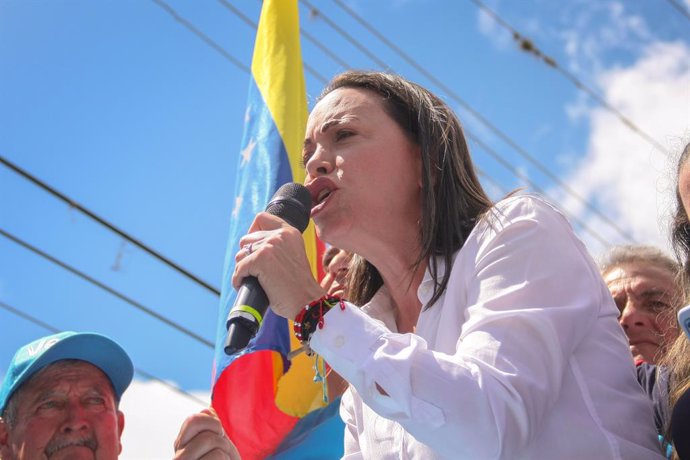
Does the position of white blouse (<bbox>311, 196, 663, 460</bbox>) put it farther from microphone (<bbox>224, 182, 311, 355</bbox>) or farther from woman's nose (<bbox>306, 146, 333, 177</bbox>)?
woman's nose (<bbox>306, 146, 333, 177</bbox>)

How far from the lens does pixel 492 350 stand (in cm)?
205

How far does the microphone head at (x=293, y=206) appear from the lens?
2525 mm

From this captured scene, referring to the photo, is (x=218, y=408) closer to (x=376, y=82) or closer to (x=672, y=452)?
(x=376, y=82)

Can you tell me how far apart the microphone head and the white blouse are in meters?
0.40

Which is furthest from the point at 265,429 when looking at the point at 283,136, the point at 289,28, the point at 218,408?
the point at 289,28

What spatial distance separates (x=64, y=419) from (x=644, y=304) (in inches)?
80.9

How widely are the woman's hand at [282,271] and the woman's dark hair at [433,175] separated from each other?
42cm

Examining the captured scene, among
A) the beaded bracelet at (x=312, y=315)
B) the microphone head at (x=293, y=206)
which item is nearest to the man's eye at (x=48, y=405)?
the microphone head at (x=293, y=206)

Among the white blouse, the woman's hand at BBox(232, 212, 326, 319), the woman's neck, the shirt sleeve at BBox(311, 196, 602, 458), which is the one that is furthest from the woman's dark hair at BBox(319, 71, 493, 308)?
the woman's hand at BBox(232, 212, 326, 319)

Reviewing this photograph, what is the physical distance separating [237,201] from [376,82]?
1.63 metres

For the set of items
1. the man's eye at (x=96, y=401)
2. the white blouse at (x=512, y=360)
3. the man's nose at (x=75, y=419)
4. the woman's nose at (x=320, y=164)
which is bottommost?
the white blouse at (x=512, y=360)

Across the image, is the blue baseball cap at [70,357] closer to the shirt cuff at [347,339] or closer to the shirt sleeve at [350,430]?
the shirt sleeve at [350,430]

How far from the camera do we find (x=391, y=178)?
2.73 metres

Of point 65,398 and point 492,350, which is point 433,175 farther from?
point 65,398
